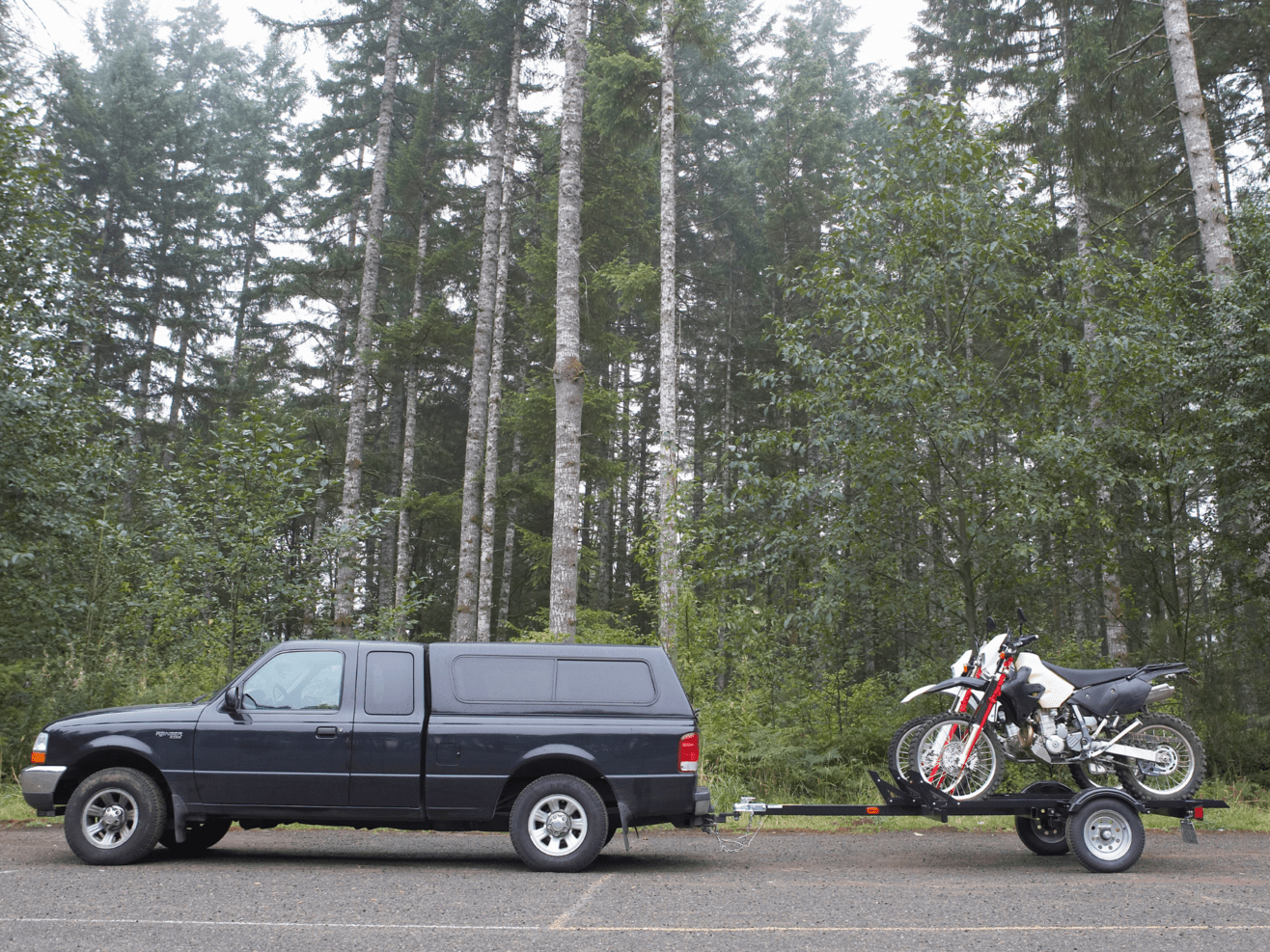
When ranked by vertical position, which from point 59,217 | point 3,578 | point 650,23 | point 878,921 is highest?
point 650,23

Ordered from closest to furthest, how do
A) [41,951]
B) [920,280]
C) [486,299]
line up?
[41,951]
[920,280]
[486,299]

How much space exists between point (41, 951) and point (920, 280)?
10939 mm

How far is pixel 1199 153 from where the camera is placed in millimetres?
14109

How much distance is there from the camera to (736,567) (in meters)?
12.2

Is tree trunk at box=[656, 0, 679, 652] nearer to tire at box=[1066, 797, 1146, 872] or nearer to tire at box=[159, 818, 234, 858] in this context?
tire at box=[159, 818, 234, 858]

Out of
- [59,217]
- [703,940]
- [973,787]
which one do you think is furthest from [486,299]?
[703,940]

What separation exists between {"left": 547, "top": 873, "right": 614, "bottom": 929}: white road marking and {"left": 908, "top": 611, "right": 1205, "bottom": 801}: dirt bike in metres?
2.80

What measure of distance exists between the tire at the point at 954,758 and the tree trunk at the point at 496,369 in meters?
14.5

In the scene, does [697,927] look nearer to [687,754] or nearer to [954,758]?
[687,754]

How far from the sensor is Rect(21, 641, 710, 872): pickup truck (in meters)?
7.65

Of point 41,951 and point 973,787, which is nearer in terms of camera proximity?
point 41,951

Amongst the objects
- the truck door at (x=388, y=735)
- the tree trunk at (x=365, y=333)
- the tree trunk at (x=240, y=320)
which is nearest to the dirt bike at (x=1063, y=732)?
the truck door at (x=388, y=735)

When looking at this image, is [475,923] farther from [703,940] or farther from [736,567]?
[736,567]

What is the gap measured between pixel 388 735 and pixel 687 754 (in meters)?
2.57
